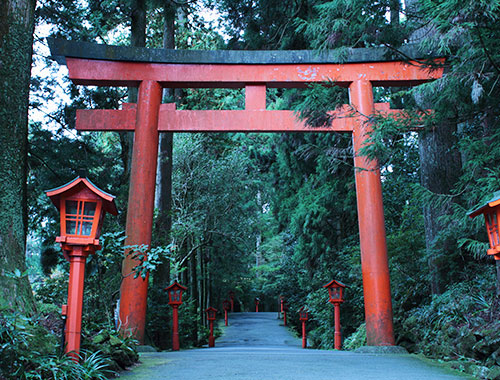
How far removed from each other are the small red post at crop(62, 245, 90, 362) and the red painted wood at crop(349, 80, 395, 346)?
449cm

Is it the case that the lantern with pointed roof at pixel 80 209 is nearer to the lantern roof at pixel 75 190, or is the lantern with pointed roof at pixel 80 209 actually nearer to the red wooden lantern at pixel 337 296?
the lantern roof at pixel 75 190

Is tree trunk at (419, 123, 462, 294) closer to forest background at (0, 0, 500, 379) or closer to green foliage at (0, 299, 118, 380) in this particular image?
forest background at (0, 0, 500, 379)

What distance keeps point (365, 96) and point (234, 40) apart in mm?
5982

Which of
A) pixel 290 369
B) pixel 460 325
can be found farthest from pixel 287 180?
pixel 290 369

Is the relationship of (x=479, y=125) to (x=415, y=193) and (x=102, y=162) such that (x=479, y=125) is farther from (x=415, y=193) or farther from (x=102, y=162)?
→ (x=102, y=162)

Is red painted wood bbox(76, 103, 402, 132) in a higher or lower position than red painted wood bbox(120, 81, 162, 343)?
higher

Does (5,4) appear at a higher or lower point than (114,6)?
lower

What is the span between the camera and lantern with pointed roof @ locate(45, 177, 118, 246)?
4.29m

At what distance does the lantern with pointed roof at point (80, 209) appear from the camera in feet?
14.1

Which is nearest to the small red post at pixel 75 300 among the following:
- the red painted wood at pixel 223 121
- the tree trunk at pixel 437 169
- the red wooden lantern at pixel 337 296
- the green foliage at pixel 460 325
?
the green foliage at pixel 460 325

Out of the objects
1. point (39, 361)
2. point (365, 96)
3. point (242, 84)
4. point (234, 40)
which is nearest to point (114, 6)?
point (234, 40)

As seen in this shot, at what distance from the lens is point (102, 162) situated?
1027cm

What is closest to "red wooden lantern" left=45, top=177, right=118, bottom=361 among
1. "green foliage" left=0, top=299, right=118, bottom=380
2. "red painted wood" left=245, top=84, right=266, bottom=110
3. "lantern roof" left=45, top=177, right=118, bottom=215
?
"lantern roof" left=45, top=177, right=118, bottom=215

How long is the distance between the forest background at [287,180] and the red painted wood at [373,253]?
531 millimetres
